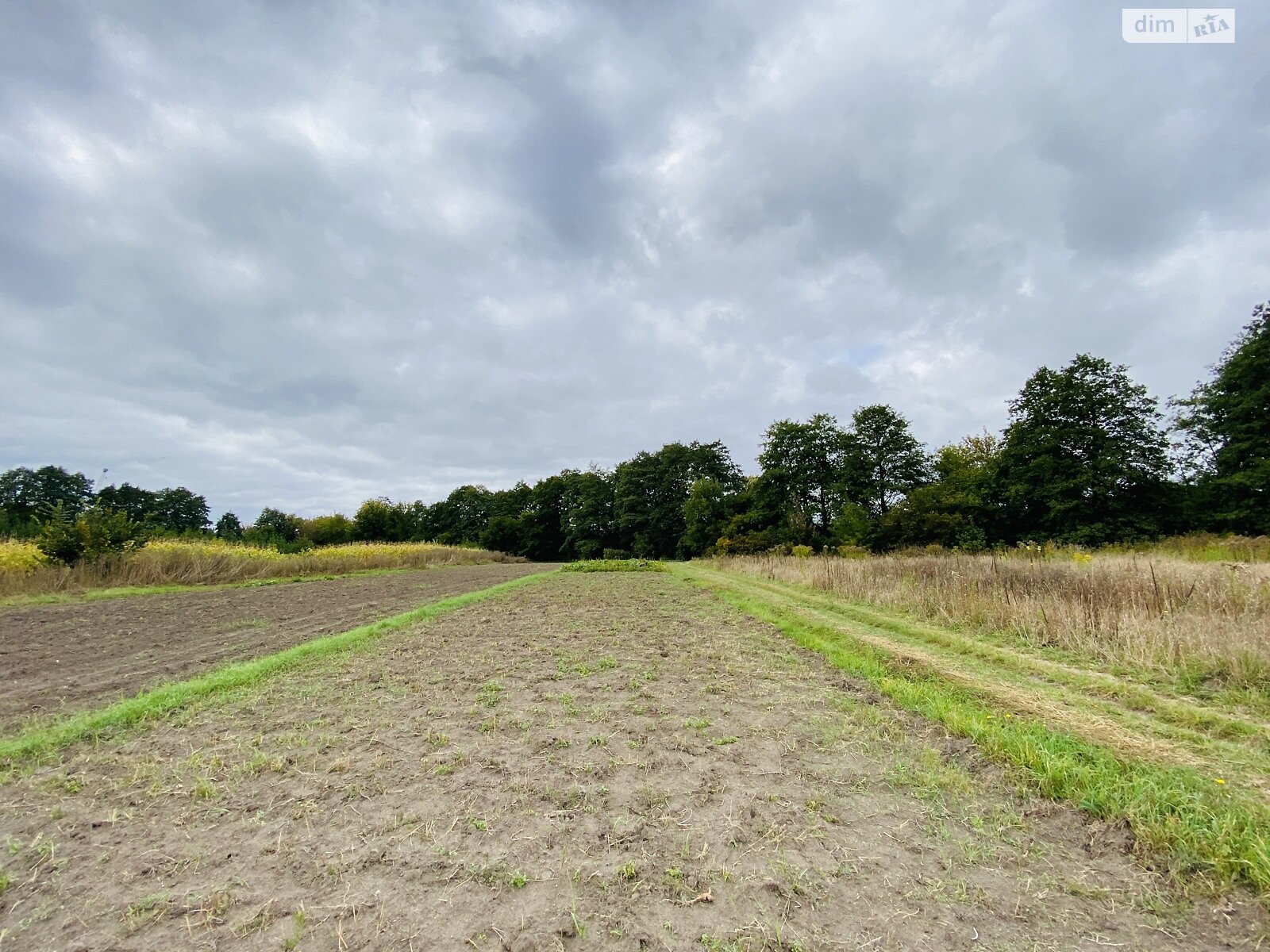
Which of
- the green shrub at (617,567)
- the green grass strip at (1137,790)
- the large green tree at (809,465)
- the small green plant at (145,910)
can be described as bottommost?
the green shrub at (617,567)

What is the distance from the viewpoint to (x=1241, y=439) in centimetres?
2875

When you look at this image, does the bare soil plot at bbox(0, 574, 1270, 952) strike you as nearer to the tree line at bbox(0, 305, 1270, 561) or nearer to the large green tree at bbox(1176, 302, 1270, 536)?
the tree line at bbox(0, 305, 1270, 561)

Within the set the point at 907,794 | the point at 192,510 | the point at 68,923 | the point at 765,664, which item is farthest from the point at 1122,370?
the point at 192,510

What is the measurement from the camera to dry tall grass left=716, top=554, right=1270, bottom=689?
6145mm

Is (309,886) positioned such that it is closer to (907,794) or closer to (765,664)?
(907,794)

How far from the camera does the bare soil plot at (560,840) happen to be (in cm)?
242

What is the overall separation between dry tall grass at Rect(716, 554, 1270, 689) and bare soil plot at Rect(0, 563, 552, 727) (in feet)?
39.8

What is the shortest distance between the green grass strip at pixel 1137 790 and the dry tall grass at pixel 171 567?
71.1 feet

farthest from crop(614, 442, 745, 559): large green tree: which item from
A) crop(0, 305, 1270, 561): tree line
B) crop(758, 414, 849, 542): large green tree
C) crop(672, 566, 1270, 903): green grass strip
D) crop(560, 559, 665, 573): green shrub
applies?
crop(672, 566, 1270, 903): green grass strip

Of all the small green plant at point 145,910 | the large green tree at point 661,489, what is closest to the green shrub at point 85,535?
the small green plant at point 145,910

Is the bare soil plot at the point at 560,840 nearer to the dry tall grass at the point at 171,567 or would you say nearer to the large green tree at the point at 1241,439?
the dry tall grass at the point at 171,567

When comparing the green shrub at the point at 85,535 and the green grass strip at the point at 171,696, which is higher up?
the green shrub at the point at 85,535

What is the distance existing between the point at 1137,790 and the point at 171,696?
28.3 feet

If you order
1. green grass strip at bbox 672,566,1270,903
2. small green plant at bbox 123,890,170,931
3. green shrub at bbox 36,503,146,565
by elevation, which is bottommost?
green grass strip at bbox 672,566,1270,903
